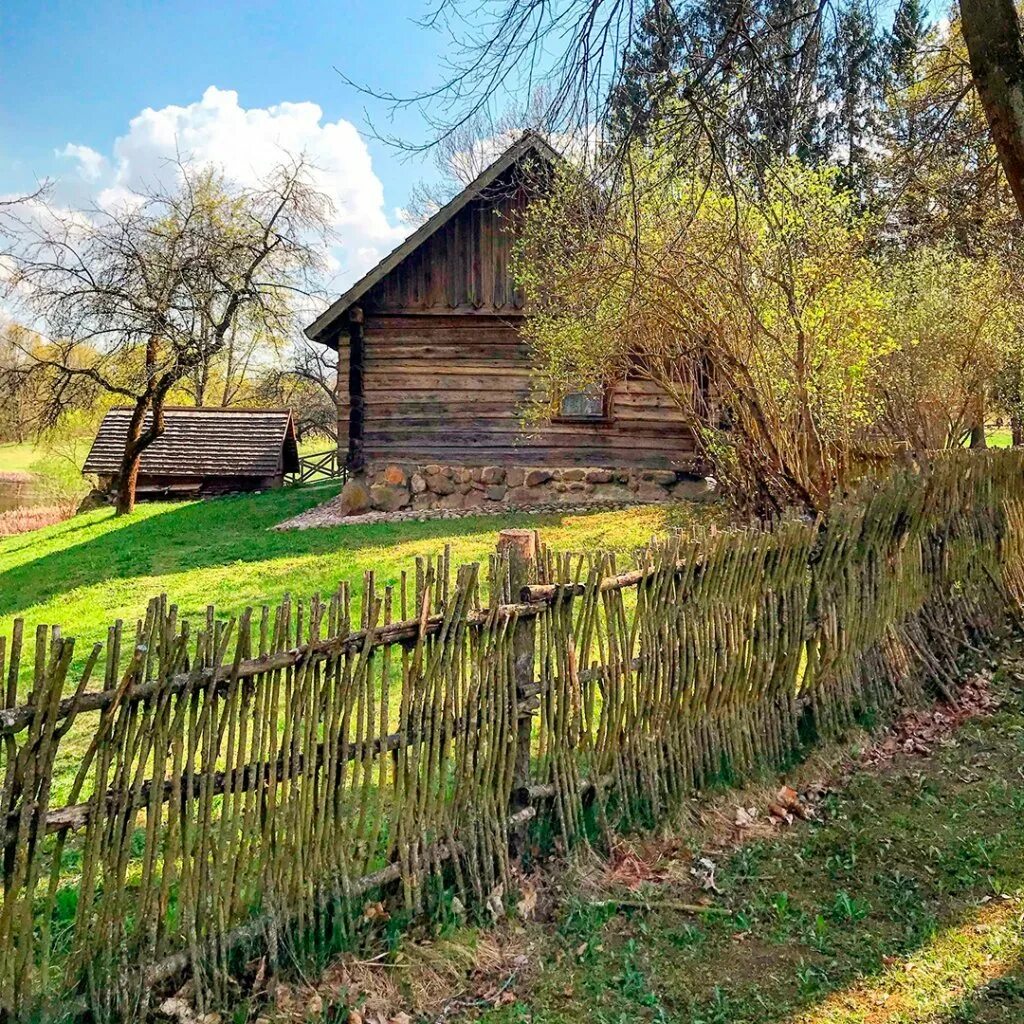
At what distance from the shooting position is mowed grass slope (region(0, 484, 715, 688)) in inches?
348

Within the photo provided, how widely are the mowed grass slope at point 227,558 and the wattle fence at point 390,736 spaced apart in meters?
4.07

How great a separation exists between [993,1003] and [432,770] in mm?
2233

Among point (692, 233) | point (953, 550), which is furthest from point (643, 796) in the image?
point (692, 233)

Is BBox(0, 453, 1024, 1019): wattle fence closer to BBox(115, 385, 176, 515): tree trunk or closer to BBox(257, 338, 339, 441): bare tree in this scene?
BBox(115, 385, 176, 515): tree trunk

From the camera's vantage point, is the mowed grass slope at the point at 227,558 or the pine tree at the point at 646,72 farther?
the mowed grass slope at the point at 227,558

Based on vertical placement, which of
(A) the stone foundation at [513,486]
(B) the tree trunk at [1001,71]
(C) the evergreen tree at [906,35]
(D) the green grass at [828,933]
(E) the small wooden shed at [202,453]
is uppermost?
(C) the evergreen tree at [906,35]

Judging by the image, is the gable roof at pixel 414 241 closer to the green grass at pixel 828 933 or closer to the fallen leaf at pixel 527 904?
the green grass at pixel 828 933

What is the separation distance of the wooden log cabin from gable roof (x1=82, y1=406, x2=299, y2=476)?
9.14m

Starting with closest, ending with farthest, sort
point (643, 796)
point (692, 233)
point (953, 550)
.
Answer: point (643, 796) → point (953, 550) → point (692, 233)

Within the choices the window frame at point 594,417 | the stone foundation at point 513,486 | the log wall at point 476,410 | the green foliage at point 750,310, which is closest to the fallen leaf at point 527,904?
the green foliage at point 750,310

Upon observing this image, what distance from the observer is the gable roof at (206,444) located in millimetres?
21719

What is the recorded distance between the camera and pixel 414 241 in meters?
12.9

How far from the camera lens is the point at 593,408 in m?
14.1

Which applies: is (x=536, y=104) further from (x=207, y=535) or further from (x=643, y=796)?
(x=207, y=535)
